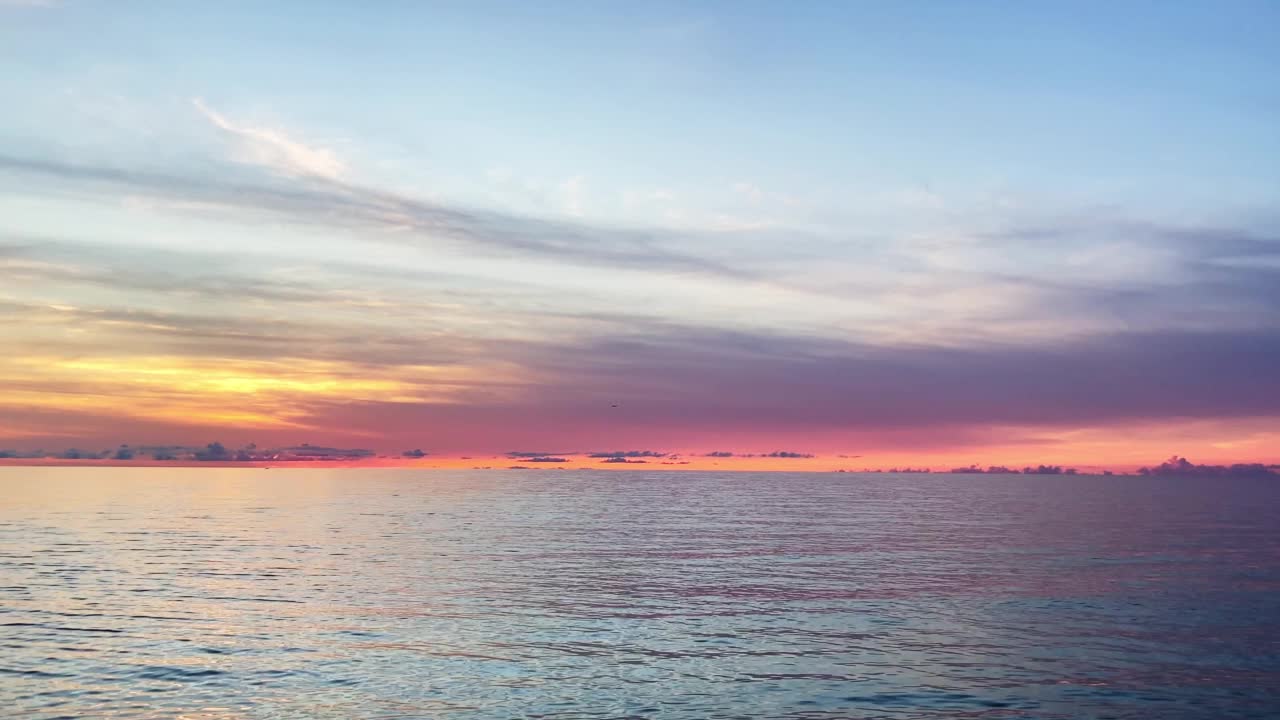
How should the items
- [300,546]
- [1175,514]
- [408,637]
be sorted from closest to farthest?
[408,637], [300,546], [1175,514]

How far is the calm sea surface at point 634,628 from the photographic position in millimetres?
33094

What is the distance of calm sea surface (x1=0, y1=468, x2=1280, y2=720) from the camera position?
3309 centimetres

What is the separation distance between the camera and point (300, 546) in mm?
Result: 88438

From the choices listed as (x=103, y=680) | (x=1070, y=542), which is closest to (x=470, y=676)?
(x=103, y=680)

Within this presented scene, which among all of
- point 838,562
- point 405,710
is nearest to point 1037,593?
point 838,562

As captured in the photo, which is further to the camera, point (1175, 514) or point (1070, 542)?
point (1175, 514)

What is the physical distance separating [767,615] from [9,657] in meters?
34.5

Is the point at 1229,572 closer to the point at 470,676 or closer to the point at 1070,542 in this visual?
the point at 1070,542

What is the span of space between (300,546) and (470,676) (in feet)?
192

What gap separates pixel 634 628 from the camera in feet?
150

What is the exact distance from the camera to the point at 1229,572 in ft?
226

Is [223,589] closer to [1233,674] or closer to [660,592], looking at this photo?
[660,592]

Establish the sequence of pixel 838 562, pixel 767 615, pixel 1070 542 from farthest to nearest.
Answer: pixel 1070 542 → pixel 838 562 → pixel 767 615

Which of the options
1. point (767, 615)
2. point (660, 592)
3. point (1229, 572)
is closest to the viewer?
point (767, 615)
